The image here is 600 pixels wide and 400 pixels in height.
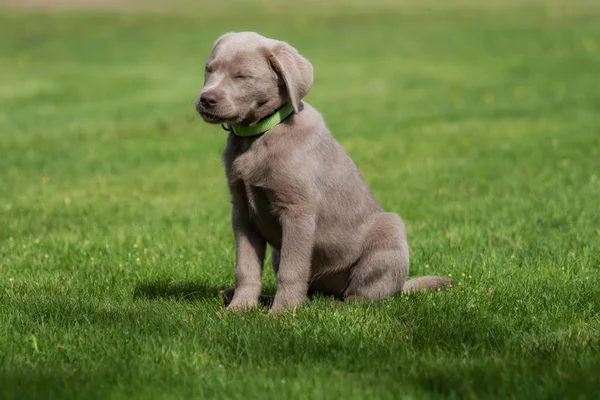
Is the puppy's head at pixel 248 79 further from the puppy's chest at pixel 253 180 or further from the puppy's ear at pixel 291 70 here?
the puppy's chest at pixel 253 180

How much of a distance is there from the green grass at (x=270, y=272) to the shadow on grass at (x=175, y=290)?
3 centimetres

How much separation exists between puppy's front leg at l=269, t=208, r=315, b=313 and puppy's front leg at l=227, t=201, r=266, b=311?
222mm

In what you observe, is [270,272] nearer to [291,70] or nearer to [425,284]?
[425,284]

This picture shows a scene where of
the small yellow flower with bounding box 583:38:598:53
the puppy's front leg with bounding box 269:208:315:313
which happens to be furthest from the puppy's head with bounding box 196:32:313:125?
the small yellow flower with bounding box 583:38:598:53

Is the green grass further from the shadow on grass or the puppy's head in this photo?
the puppy's head

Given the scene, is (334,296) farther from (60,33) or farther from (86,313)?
(60,33)

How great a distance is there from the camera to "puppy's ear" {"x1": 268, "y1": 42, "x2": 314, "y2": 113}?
5.18 m

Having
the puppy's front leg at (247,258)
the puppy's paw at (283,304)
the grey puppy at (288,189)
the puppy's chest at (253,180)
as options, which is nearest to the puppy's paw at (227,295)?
the grey puppy at (288,189)

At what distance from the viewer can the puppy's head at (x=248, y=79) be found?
511cm

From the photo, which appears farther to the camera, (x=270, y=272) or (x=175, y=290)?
(x=270, y=272)

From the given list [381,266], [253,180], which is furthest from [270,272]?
[253,180]

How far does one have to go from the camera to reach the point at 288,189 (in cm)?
520

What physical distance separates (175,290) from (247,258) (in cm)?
71

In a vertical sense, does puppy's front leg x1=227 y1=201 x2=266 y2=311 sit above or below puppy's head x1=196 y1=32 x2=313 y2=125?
below
